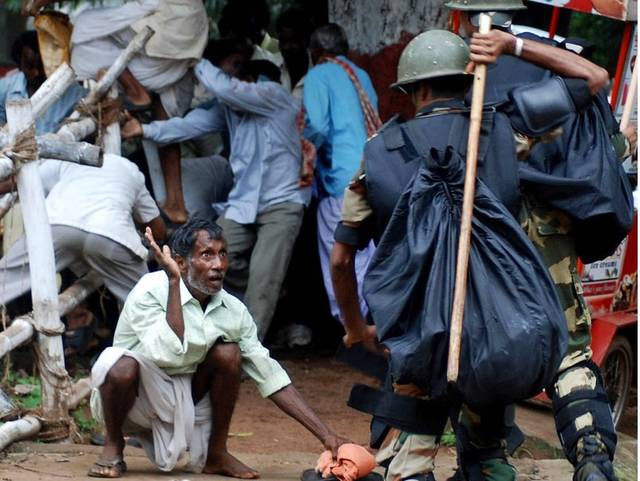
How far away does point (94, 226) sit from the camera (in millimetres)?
6953

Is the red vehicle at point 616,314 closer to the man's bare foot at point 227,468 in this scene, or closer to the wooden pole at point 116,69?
the man's bare foot at point 227,468

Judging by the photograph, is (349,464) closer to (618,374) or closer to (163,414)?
(163,414)

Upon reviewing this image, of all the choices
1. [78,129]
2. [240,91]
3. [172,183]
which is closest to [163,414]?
[78,129]

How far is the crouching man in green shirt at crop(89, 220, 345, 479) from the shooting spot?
5336mm

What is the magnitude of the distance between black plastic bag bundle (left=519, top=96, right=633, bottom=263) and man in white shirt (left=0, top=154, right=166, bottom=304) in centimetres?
260

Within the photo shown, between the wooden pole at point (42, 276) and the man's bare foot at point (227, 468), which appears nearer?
the man's bare foot at point (227, 468)

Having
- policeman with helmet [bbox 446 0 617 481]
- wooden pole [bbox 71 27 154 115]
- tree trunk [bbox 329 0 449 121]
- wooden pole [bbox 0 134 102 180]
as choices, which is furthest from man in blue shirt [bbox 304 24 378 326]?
policeman with helmet [bbox 446 0 617 481]

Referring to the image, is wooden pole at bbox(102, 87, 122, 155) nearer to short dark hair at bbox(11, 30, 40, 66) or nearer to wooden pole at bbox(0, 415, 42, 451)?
short dark hair at bbox(11, 30, 40, 66)

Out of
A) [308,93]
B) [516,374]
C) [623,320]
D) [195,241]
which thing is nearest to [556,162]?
[516,374]

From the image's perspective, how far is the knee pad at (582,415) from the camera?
5102 millimetres

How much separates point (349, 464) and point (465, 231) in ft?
4.08

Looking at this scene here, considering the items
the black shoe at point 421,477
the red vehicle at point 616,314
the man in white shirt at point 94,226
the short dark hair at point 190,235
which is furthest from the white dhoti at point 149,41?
the black shoe at point 421,477

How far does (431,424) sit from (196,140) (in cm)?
→ 430

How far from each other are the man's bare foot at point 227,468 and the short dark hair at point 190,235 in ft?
2.75
